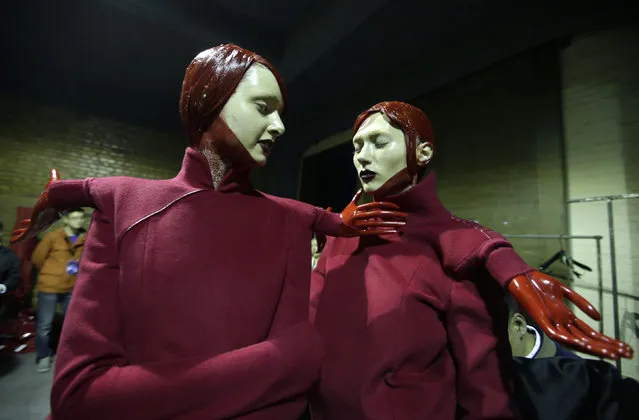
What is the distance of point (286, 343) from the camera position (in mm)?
731

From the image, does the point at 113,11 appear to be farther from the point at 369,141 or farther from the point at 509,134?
the point at 509,134

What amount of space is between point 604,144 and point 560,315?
7.95 ft

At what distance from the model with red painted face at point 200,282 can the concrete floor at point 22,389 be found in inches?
95.9

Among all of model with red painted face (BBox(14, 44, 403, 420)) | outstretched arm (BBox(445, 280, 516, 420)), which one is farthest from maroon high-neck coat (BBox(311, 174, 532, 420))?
model with red painted face (BBox(14, 44, 403, 420))

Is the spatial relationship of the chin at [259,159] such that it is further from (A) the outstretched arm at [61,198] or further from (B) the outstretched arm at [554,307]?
(B) the outstretched arm at [554,307]

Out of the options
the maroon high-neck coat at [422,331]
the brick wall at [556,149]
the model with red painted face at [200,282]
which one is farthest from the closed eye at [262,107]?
the brick wall at [556,149]

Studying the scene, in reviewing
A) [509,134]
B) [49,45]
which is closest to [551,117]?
[509,134]

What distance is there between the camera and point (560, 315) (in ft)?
2.11

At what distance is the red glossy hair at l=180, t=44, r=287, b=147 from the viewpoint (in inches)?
30.8

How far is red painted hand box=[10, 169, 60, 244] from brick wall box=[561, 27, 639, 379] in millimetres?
2920

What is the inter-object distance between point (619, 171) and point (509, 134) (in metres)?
0.90

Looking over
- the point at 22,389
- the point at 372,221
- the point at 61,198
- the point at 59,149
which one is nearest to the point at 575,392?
the point at 372,221

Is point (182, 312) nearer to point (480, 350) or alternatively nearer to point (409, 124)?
point (480, 350)

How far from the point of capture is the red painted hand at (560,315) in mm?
589
